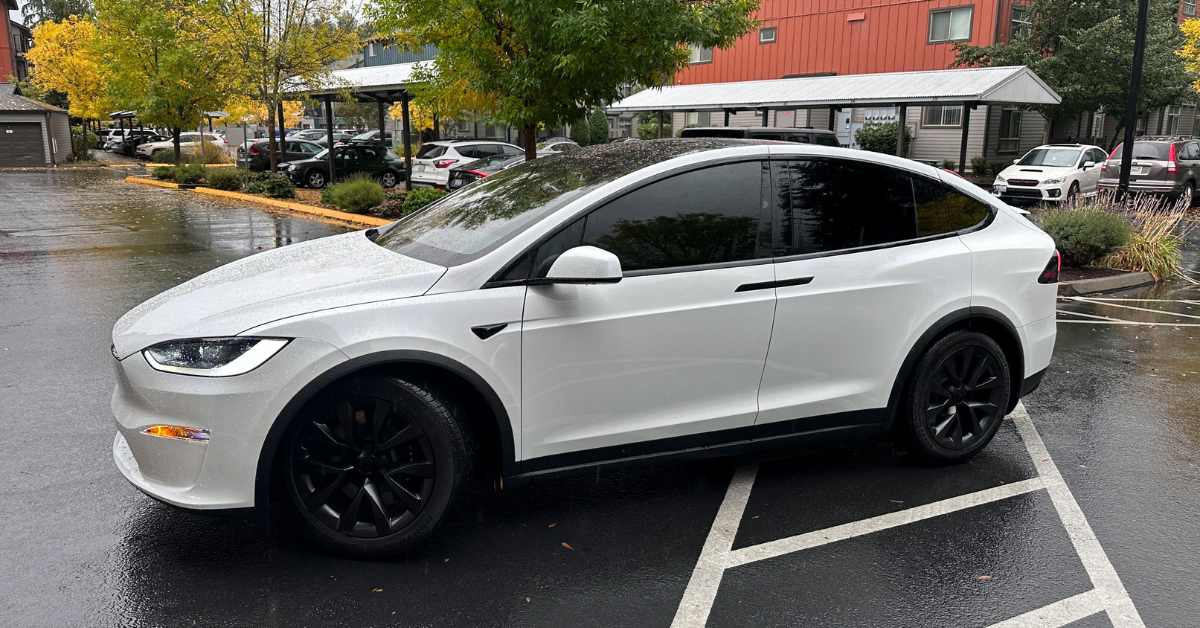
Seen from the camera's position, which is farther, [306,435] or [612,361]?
[612,361]

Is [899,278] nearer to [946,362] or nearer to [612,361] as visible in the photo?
[946,362]

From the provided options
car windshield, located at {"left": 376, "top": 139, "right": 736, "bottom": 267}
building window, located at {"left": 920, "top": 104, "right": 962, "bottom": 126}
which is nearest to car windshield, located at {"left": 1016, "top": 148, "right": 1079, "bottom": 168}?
building window, located at {"left": 920, "top": 104, "right": 962, "bottom": 126}

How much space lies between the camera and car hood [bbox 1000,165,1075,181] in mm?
20859

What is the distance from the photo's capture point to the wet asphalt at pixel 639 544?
11.0ft

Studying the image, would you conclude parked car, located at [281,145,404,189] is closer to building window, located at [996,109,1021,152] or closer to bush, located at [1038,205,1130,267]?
bush, located at [1038,205,1130,267]

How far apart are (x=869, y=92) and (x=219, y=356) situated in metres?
23.9

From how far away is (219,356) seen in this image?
11.1ft

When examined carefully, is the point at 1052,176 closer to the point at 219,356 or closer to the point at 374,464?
the point at 374,464

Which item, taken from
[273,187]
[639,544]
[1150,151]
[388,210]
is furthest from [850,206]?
[1150,151]

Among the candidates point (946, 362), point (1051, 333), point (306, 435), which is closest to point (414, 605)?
point (306, 435)

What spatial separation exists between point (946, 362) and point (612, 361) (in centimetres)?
194

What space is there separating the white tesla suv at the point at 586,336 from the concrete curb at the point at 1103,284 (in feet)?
21.1

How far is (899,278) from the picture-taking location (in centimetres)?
444

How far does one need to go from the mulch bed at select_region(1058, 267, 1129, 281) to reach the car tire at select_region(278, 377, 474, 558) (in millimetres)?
9617
